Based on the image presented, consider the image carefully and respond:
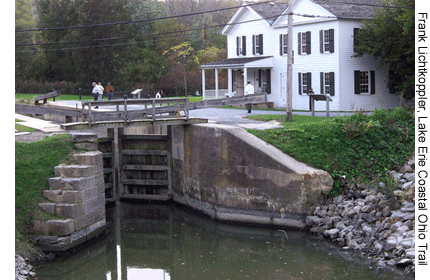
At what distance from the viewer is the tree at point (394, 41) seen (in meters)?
27.9

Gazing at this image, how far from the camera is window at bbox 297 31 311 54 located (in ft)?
110

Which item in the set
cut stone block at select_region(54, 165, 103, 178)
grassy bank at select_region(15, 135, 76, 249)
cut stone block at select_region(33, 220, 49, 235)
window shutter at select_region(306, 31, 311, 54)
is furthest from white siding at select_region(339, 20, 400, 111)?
cut stone block at select_region(33, 220, 49, 235)

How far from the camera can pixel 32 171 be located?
16.9 m

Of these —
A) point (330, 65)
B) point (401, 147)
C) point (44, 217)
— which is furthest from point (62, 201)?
Result: point (330, 65)

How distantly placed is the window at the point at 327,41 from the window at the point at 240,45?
868 cm

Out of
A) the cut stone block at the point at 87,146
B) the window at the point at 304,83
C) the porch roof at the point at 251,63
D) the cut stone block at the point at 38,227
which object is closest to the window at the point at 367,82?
the window at the point at 304,83

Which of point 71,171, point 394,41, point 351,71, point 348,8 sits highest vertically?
point 348,8

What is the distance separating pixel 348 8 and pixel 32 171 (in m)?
22.6

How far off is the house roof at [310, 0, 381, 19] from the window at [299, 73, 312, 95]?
13.9 ft

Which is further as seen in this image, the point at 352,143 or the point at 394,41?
the point at 394,41

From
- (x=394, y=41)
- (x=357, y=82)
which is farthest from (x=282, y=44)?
(x=394, y=41)

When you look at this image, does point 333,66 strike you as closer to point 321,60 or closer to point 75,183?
point 321,60

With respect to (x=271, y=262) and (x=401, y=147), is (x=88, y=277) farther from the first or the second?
(x=401, y=147)

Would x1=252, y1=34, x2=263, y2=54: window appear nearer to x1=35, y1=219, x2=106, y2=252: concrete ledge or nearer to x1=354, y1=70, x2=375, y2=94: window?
x1=354, y1=70, x2=375, y2=94: window
